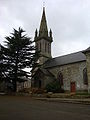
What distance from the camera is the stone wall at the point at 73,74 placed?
85.3 feet

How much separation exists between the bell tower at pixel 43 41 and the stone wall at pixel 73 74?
658cm

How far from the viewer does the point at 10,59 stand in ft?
82.1

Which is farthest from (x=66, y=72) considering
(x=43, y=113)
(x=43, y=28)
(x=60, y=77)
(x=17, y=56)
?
(x=43, y=113)

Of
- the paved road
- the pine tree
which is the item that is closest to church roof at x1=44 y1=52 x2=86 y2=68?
the pine tree

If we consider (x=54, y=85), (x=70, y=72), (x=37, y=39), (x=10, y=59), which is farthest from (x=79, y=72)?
(x=37, y=39)

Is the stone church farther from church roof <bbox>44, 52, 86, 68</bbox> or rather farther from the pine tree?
the pine tree

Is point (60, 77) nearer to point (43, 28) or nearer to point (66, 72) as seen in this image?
point (66, 72)

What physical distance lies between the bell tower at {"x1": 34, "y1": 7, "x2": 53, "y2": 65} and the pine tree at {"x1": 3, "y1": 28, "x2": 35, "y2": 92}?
895 cm

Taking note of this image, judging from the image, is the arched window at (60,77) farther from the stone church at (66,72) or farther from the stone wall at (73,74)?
the stone wall at (73,74)

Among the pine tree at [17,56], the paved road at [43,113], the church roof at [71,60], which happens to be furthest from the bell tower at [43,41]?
the paved road at [43,113]

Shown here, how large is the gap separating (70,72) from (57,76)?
10.6 ft

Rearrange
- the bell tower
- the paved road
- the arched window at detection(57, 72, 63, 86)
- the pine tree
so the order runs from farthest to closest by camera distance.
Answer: the bell tower < the arched window at detection(57, 72, 63, 86) < the pine tree < the paved road

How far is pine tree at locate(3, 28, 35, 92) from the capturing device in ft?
81.6

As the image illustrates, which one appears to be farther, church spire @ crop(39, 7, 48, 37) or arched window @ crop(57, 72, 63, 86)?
church spire @ crop(39, 7, 48, 37)
